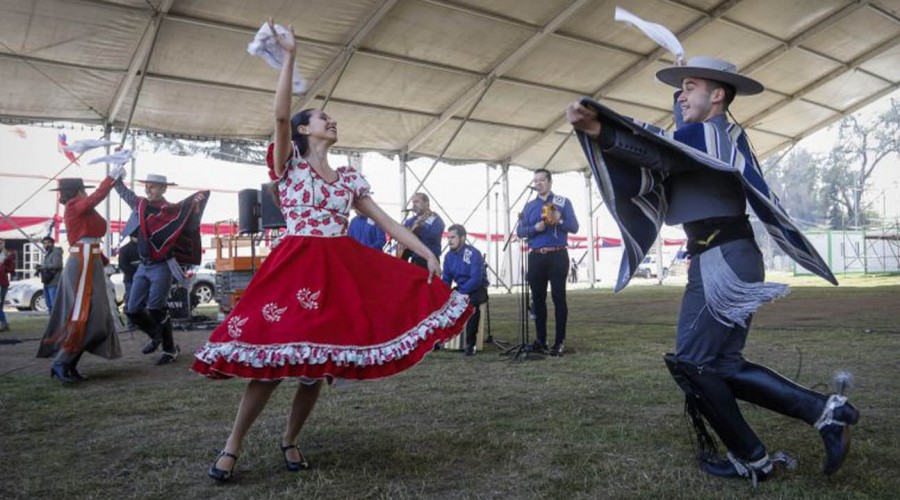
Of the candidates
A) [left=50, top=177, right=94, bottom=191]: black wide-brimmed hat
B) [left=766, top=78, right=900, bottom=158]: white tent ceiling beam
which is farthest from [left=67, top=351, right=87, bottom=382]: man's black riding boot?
[left=766, top=78, right=900, bottom=158]: white tent ceiling beam

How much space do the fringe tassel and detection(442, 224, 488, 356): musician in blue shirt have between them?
4.20 meters

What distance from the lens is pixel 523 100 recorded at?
51.8ft

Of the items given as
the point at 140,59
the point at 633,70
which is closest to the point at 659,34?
the point at 140,59

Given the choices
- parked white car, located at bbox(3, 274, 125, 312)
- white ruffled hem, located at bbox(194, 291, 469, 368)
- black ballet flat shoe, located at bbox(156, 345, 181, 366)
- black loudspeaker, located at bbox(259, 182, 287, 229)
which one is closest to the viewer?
white ruffled hem, located at bbox(194, 291, 469, 368)

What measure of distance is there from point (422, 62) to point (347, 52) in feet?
5.71

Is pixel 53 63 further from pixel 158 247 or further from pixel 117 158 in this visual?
pixel 117 158

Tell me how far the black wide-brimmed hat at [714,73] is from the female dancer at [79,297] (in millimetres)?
4477

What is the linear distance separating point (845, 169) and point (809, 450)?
53203 mm

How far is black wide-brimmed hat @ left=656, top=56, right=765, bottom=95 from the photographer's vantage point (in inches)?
97.7

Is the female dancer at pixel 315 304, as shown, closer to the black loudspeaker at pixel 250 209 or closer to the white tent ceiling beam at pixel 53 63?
the black loudspeaker at pixel 250 209

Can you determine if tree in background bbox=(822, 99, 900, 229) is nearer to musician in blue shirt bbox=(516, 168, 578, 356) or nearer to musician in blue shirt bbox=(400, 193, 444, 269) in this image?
musician in blue shirt bbox=(400, 193, 444, 269)

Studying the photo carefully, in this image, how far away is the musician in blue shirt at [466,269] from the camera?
670cm

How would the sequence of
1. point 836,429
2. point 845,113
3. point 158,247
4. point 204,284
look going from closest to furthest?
point 836,429 → point 158,247 → point 204,284 → point 845,113

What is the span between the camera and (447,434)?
3223 millimetres
